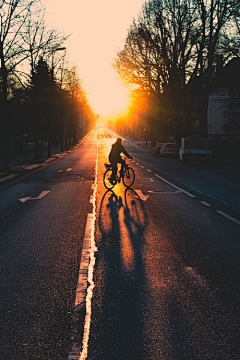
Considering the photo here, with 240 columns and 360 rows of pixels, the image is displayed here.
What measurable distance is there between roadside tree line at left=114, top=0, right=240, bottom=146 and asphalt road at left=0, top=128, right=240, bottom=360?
24615 mm

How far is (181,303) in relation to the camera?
16.0 feet

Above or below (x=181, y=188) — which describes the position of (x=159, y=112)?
above

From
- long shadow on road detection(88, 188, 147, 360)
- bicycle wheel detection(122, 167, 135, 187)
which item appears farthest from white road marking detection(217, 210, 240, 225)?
bicycle wheel detection(122, 167, 135, 187)

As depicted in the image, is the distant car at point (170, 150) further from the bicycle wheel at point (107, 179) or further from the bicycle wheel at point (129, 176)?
the bicycle wheel at point (107, 179)

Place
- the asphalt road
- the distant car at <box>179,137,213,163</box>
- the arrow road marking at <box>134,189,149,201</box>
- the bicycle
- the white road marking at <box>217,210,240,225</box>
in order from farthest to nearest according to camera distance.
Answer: the distant car at <box>179,137,213,163</box> → the bicycle → the arrow road marking at <box>134,189,149,201</box> → the white road marking at <box>217,210,240,225</box> → the asphalt road

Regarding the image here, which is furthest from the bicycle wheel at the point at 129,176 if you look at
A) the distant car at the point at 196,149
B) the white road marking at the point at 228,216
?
the distant car at the point at 196,149

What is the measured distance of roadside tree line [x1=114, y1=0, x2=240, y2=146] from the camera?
114 ft

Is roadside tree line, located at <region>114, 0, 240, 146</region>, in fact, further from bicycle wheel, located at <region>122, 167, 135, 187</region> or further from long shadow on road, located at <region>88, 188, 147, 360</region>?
long shadow on road, located at <region>88, 188, 147, 360</region>

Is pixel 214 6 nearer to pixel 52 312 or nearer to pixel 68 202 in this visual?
pixel 68 202

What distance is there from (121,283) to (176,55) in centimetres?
3681

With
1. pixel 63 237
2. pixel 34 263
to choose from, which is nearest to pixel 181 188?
pixel 63 237

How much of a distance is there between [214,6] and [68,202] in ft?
87.0

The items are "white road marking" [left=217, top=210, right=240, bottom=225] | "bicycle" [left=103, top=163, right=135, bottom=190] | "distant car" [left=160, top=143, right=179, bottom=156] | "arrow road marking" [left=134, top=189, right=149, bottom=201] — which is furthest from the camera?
"distant car" [left=160, top=143, right=179, bottom=156]

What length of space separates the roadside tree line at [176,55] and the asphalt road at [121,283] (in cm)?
2462
